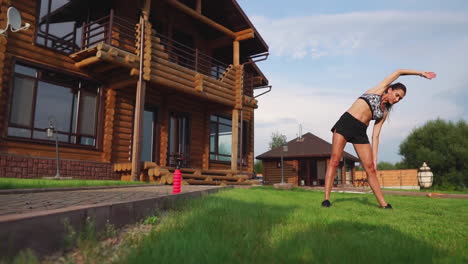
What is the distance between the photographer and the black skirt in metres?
4.89

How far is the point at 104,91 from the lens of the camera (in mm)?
11086

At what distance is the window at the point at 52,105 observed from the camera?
29.9ft

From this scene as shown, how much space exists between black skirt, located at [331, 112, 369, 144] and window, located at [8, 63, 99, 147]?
8.11 metres

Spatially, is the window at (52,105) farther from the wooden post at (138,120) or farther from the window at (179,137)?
the window at (179,137)

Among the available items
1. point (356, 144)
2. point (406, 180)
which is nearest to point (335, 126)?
point (356, 144)

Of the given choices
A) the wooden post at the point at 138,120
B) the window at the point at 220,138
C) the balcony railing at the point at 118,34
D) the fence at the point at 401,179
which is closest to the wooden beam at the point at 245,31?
the window at the point at 220,138

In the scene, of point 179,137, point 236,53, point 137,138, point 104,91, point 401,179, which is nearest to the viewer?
point 137,138

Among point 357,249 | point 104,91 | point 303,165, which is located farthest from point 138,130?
point 303,165

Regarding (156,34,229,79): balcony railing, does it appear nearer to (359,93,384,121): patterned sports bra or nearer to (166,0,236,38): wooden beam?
(166,0,236,38): wooden beam

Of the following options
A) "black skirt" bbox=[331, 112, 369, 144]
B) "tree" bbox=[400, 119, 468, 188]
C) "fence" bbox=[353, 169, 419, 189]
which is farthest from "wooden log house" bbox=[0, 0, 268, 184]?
"tree" bbox=[400, 119, 468, 188]

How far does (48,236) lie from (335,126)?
400cm

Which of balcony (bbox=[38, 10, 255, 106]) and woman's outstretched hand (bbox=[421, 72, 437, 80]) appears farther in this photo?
balcony (bbox=[38, 10, 255, 106])

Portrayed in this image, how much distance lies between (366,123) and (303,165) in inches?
982

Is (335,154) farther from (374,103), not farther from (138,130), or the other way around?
(138,130)
